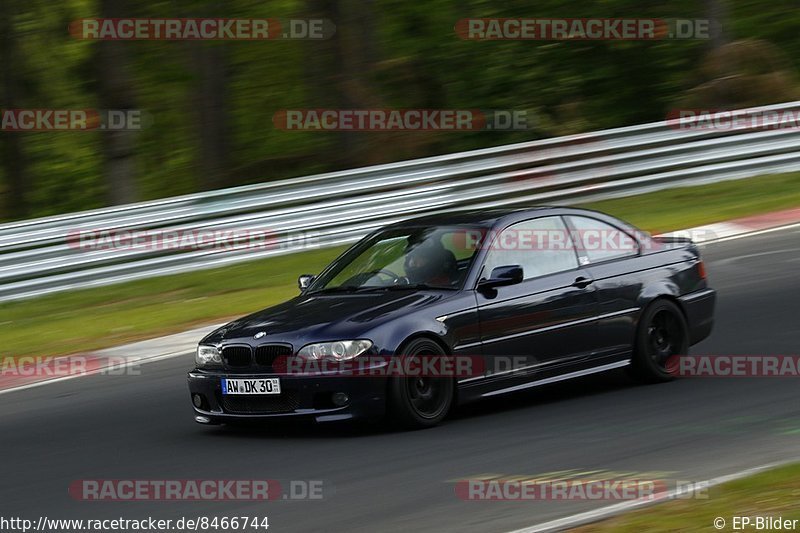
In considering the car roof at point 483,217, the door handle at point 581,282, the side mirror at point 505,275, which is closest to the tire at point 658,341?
the door handle at point 581,282

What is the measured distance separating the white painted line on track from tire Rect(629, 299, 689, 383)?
298cm

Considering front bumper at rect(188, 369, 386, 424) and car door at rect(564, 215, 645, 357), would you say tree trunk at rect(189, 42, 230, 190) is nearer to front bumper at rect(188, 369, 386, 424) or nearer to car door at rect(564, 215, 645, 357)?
car door at rect(564, 215, 645, 357)

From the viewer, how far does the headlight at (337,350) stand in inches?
309

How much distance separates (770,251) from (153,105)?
85.7ft

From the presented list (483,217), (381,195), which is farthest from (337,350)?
(381,195)

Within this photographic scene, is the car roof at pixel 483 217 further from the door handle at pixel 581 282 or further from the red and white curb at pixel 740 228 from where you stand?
the red and white curb at pixel 740 228

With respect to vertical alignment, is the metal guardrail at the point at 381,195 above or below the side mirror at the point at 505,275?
above

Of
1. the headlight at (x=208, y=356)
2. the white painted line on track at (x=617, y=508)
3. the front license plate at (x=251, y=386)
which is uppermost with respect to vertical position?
the headlight at (x=208, y=356)

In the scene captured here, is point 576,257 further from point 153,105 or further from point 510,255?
point 153,105

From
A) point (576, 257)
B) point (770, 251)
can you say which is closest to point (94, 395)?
A: point (576, 257)

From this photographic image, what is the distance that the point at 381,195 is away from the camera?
1703cm

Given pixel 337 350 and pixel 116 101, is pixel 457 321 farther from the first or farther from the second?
pixel 116 101

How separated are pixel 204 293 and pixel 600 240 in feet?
23.1

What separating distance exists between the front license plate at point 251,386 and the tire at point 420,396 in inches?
29.5
